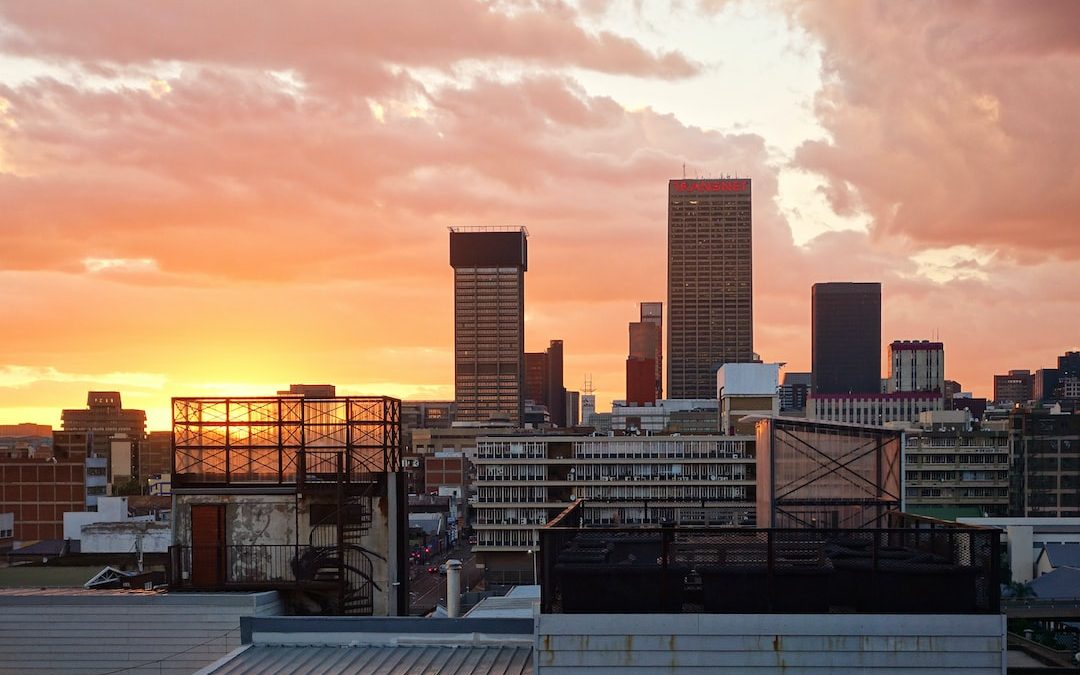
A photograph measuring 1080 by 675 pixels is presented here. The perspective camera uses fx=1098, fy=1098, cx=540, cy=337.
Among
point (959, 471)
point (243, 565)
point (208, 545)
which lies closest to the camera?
point (243, 565)

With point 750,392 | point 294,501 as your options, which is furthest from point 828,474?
point 750,392

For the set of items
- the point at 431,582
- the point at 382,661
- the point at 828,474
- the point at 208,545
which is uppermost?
the point at 828,474

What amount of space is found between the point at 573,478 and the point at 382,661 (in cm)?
8476

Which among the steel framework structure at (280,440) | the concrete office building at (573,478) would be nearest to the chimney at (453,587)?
the steel framework structure at (280,440)

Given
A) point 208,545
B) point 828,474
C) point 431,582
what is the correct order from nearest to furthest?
point 208,545 < point 828,474 < point 431,582

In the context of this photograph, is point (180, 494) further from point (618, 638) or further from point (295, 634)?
point (618, 638)

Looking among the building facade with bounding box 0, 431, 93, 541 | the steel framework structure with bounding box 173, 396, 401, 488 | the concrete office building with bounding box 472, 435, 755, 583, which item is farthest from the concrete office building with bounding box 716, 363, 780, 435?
the steel framework structure with bounding box 173, 396, 401, 488

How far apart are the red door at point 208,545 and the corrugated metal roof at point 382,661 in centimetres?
765

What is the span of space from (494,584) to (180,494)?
73.8 m

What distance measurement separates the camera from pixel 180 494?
3072 centimetres

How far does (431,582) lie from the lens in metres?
111

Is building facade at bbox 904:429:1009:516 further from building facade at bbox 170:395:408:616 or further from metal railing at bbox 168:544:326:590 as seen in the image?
metal railing at bbox 168:544:326:590

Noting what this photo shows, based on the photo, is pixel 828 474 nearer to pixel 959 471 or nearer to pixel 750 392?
pixel 959 471

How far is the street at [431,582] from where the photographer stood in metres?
94.0
